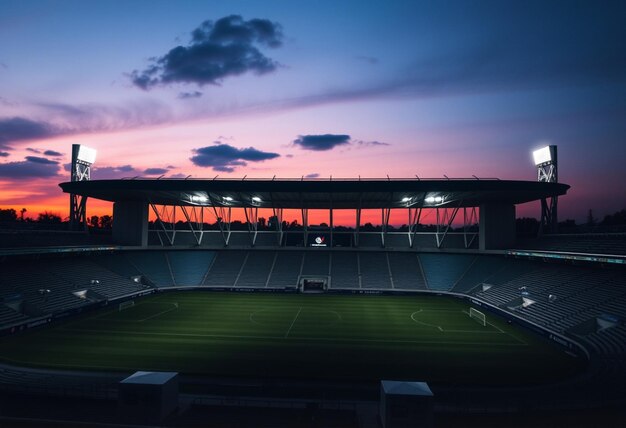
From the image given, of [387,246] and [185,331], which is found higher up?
[387,246]

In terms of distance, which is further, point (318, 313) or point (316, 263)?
point (316, 263)

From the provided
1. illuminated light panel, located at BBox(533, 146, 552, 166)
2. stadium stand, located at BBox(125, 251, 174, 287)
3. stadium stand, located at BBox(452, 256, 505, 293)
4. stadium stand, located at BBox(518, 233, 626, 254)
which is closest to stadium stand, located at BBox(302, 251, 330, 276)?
stadium stand, located at BBox(452, 256, 505, 293)

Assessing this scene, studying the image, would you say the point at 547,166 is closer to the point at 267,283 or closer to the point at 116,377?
the point at 267,283

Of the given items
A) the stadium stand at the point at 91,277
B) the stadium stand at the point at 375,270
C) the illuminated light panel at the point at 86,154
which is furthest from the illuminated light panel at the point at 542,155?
the illuminated light panel at the point at 86,154

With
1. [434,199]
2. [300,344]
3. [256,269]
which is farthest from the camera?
[256,269]

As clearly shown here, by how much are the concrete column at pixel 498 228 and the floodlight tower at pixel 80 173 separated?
57.1 metres

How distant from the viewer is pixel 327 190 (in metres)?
44.8

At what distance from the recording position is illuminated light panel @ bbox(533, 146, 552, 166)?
49.6 meters

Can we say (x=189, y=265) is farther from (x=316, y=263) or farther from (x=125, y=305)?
(x=316, y=263)

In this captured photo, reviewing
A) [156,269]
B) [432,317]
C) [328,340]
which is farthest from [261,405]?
[156,269]

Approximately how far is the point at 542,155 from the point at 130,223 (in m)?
59.7

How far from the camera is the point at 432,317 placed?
35750mm

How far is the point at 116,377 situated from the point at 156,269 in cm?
3637

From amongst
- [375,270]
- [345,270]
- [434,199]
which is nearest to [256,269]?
[345,270]
